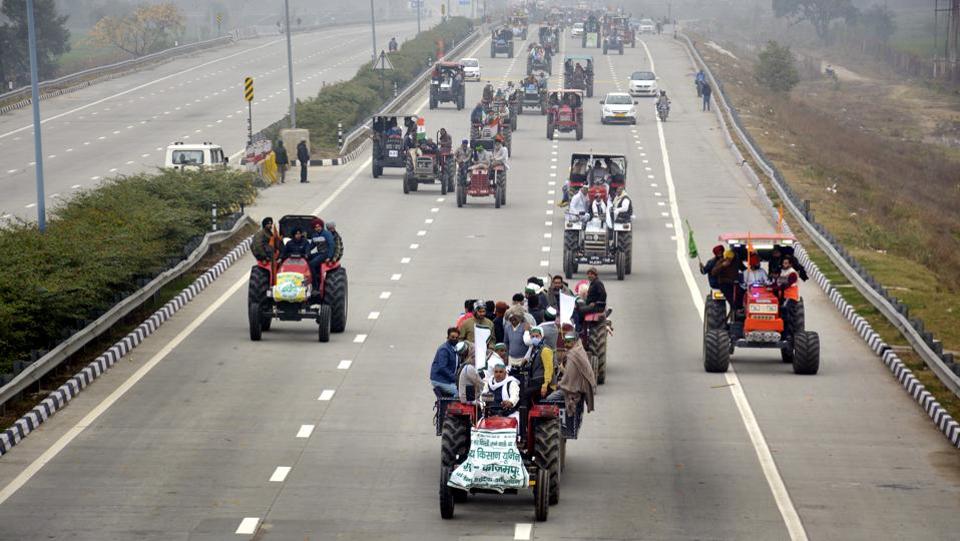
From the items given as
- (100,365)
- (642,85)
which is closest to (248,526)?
(100,365)

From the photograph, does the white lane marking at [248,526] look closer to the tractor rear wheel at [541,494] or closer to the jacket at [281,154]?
the tractor rear wheel at [541,494]

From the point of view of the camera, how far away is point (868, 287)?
32875 millimetres

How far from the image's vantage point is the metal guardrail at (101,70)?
262ft

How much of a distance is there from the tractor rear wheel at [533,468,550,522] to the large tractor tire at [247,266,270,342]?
11.2m

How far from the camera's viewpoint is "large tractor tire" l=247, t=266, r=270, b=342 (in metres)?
28.1

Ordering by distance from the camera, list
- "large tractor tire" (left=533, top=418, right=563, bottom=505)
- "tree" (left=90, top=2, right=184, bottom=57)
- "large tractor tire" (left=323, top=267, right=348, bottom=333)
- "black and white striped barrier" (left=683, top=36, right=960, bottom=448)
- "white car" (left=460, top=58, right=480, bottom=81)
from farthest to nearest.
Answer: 1. "tree" (left=90, top=2, right=184, bottom=57)
2. "white car" (left=460, top=58, right=480, bottom=81)
3. "large tractor tire" (left=323, top=267, right=348, bottom=333)
4. "black and white striped barrier" (left=683, top=36, right=960, bottom=448)
5. "large tractor tire" (left=533, top=418, right=563, bottom=505)

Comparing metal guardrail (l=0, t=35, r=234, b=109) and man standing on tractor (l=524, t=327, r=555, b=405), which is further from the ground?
man standing on tractor (l=524, t=327, r=555, b=405)

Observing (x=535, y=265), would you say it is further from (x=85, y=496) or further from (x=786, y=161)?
(x=786, y=161)

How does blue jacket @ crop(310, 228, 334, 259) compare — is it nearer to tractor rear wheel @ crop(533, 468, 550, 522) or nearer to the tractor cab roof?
the tractor cab roof

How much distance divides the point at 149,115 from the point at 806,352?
177ft

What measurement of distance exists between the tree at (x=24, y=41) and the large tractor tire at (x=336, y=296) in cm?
6814

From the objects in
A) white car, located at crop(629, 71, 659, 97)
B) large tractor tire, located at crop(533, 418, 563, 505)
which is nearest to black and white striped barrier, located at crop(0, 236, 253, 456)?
large tractor tire, located at crop(533, 418, 563, 505)

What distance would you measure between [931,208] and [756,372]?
3775 centimetres

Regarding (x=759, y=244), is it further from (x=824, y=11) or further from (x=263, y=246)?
(x=824, y=11)
